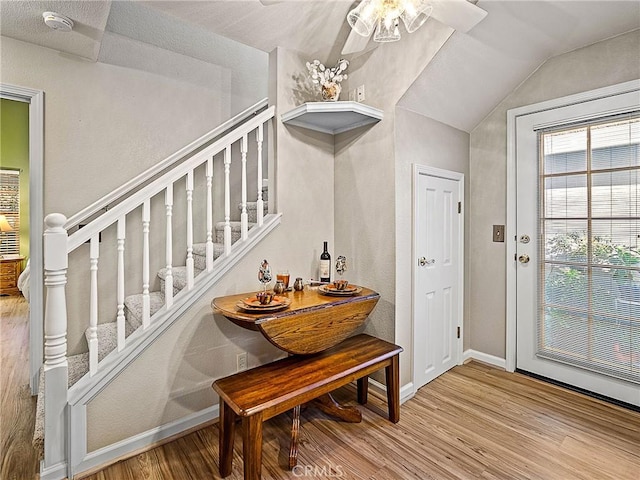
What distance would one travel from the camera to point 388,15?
5.16 feet

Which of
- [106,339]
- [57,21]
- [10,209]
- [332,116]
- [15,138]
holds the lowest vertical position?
[106,339]

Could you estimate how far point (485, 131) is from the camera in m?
2.99

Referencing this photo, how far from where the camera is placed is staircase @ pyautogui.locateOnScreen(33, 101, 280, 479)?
162cm

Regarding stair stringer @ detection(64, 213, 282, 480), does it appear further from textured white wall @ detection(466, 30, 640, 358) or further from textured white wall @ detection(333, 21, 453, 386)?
textured white wall @ detection(466, 30, 640, 358)

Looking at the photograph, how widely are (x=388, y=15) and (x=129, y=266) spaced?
95.2 inches

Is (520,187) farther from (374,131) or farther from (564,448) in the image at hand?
(564,448)

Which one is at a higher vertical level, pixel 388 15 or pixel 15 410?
pixel 388 15

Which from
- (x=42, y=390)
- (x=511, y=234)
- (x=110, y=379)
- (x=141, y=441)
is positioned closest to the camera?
(x=110, y=379)

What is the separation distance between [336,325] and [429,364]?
1.15m

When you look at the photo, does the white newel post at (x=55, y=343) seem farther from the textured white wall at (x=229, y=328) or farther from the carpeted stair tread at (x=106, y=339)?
the carpeted stair tread at (x=106, y=339)

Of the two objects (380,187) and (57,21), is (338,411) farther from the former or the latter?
(57,21)

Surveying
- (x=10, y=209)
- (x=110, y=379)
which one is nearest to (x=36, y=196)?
(x=110, y=379)

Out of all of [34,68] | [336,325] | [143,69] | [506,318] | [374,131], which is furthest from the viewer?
[506,318]

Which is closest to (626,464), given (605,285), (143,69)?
(605,285)
